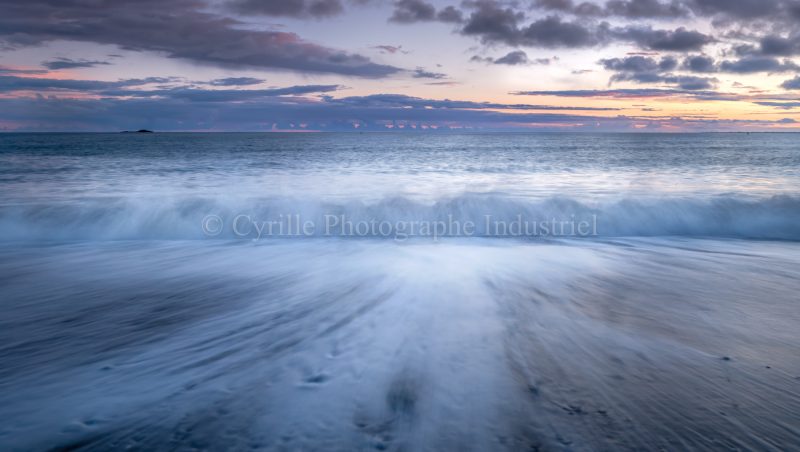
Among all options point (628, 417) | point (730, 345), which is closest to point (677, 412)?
point (628, 417)

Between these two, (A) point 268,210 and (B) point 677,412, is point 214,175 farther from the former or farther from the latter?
(B) point 677,412

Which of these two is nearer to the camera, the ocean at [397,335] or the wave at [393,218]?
the ocean at [397,335]

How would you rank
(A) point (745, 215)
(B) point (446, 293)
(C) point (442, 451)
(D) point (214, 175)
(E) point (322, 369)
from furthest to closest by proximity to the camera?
(D) point (214, 175)
(A) point (745, 215)
(B) point (446, 293)
(E) point (322, 369)
(C) point (442, 451)

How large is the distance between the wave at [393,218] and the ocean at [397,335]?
10 centimetres

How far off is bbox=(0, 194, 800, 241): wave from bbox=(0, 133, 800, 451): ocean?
0.10m

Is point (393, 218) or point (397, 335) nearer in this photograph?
point (397, 335)

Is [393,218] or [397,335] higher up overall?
[393,218]

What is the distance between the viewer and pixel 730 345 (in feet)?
11.6

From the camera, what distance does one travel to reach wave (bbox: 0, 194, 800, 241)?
8.84 meters

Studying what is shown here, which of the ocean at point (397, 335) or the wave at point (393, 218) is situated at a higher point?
the wave at point (393, 218)

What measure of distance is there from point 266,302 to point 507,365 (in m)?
2.72

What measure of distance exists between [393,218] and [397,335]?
6442mm

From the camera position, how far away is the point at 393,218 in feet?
33.3

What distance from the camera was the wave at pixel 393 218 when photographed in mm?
8844
